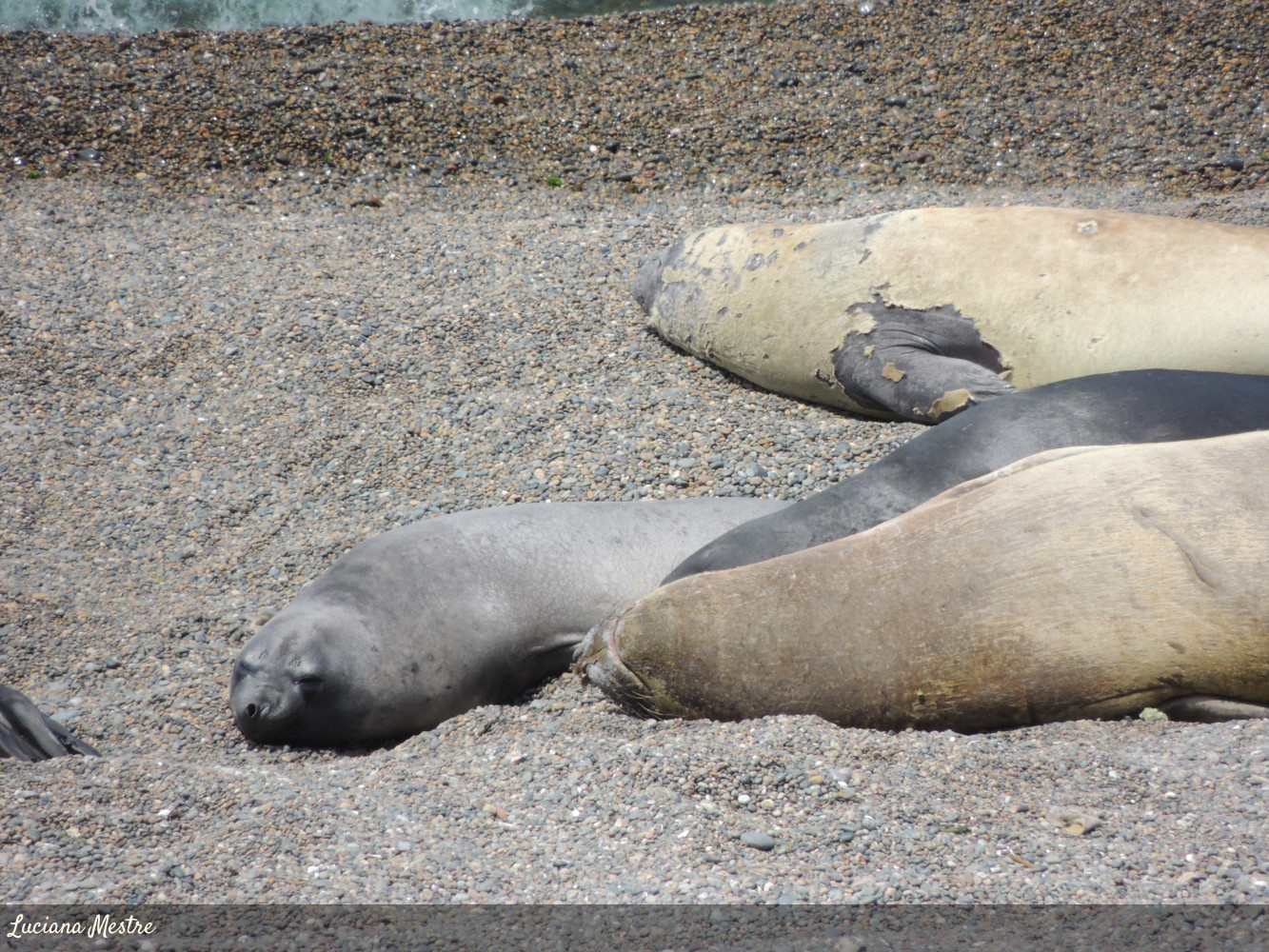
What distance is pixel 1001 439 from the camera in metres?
2.68

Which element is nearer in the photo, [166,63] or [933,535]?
[933,535]

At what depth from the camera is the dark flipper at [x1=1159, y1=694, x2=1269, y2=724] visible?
2.12 m

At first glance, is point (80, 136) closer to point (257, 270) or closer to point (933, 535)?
point (257, 270)

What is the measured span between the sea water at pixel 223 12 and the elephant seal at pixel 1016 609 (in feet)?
25.0

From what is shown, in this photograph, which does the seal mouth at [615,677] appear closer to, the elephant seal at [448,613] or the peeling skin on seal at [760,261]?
the elephant seal at [448,613]

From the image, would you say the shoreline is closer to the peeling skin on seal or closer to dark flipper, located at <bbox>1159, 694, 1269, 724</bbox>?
the peeling skin on seal

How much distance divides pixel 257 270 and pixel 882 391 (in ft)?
11.1

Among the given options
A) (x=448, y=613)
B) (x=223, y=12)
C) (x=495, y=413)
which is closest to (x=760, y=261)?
(x=495, y=413)

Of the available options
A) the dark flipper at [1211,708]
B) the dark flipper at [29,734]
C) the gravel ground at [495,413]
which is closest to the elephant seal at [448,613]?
the gravel ground at [495,413]

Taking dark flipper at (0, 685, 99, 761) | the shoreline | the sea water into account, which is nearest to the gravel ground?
the shoreline

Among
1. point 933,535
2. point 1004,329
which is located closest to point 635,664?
point 933,535

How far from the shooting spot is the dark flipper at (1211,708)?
2.12 metres

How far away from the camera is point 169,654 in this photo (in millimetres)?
3053
